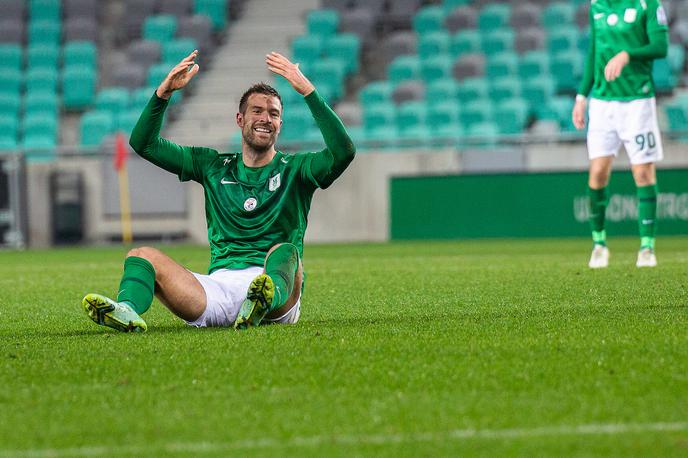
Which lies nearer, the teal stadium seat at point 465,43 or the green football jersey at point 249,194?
the green football jersey at point 249,194

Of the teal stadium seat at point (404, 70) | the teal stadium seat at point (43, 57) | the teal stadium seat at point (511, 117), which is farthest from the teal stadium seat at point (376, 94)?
the teal stadium seat at point (43, 57)

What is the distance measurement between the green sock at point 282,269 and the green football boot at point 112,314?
0.62m

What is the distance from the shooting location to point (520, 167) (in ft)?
56.4

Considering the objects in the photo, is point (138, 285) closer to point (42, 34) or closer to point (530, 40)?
point (530, 40)

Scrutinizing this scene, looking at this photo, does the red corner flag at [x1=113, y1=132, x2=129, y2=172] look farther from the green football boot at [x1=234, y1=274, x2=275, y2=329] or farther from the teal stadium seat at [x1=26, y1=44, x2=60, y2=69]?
the green football boot at [x1=234, y1=274, x2=275, y2=329]

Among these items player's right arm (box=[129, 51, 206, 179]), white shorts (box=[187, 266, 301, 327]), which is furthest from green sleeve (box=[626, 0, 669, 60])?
white shorts (box=[187, 266, 301, 327])

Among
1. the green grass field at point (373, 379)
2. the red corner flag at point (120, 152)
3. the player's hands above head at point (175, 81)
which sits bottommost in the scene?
the green grass field at point (373, 379)

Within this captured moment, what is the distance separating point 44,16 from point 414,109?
908 centimetres

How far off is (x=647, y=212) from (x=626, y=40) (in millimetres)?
1374

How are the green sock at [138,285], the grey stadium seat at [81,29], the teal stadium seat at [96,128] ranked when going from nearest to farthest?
1. the green sock at [138,285]
2. the teal stadium seat at [96,128]
3. the grey stadium seat at [81,29]

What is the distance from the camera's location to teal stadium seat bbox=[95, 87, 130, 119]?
→ 69.6 feet

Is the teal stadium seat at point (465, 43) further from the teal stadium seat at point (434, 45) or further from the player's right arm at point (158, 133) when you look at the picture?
the player's right arm at point (158, 133)

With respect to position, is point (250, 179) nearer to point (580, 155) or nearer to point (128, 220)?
point (580, 155)

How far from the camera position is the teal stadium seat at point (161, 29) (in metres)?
23.2
